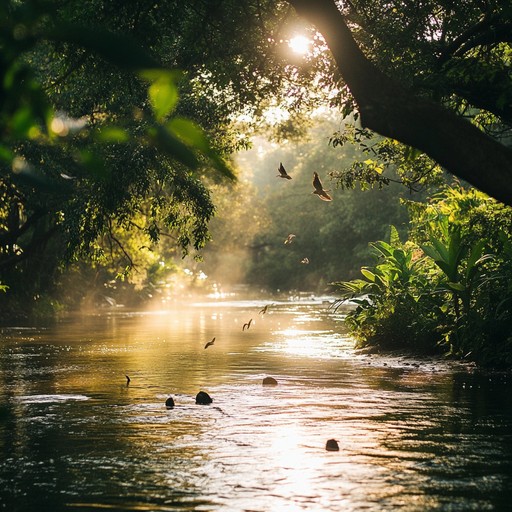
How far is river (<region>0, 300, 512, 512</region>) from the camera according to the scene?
8.17m

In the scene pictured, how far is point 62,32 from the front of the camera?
2.41 m

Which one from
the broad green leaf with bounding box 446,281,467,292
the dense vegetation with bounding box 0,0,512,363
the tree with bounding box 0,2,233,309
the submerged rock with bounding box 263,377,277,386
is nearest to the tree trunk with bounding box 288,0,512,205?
the dense vegetation with bounding box 0,0,512,363

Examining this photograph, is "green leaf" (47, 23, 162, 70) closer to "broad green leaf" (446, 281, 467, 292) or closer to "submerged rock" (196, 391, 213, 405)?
"submerged rock" (196, 391, 213, 405)

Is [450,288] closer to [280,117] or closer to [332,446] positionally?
[332,446]

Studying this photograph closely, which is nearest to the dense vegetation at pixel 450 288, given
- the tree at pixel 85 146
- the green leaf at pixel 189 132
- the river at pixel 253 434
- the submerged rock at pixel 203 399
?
the river at pixel 253 434

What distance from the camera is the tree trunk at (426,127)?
7.45m

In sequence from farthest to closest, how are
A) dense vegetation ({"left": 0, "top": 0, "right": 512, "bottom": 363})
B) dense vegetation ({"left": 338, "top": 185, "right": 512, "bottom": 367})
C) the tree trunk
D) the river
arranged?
dense vegetation ({"left": 338, "top": 185, "right": 512, "bottom": 367}) < the river < the tree trunk < dense vegetation ({"left": 0, "top": 0, "right": 512, "bottom": 363})

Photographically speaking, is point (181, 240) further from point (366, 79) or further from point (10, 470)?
point (366, 79)

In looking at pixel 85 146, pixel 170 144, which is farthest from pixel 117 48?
pixel 85 146

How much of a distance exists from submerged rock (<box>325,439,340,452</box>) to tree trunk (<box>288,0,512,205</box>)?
146 inches

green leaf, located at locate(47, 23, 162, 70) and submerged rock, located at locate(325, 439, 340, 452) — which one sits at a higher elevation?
green leaf, located at locate(47, 23, 162, 70)

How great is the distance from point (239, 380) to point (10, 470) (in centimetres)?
813

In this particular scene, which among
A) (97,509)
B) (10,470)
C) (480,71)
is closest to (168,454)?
(10,470)

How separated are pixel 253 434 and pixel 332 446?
1.40 meters
